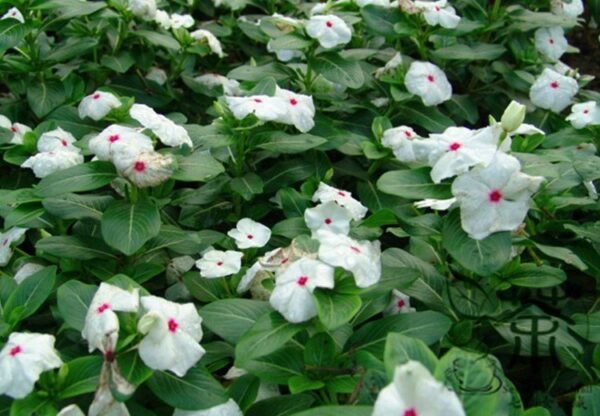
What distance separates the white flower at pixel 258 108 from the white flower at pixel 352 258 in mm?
796

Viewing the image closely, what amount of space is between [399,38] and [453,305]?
5.55 feet

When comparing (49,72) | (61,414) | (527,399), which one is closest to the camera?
(61,414)

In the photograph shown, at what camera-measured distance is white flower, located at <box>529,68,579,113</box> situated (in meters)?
3.62

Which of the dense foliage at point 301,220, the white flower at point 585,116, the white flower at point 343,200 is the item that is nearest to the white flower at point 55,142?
the dense foliage at point 301,220

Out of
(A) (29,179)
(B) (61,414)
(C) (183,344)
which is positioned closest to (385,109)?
Answer: (A) (29,179)

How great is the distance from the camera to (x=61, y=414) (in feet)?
6.21

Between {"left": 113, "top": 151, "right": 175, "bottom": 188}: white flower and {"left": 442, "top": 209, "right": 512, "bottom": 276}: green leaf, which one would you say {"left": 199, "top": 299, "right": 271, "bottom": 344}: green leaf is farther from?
{"left": 442, "top": 209, "right": 512, "bottom": 276}: green leaf

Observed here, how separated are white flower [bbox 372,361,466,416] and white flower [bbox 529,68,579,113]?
249cm

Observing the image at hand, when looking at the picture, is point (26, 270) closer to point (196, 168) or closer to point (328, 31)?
point (196, 168)

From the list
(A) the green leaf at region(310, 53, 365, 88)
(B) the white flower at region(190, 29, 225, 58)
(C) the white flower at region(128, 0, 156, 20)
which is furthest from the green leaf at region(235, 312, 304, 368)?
(B) the white flower at region(190, 29, 225, 58)

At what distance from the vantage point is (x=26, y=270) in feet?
8.62

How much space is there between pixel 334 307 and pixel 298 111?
3.83ft

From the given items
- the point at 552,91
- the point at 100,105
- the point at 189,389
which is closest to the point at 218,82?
the point at 100,105

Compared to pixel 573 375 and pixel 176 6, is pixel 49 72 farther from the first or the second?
pixel 573 375
